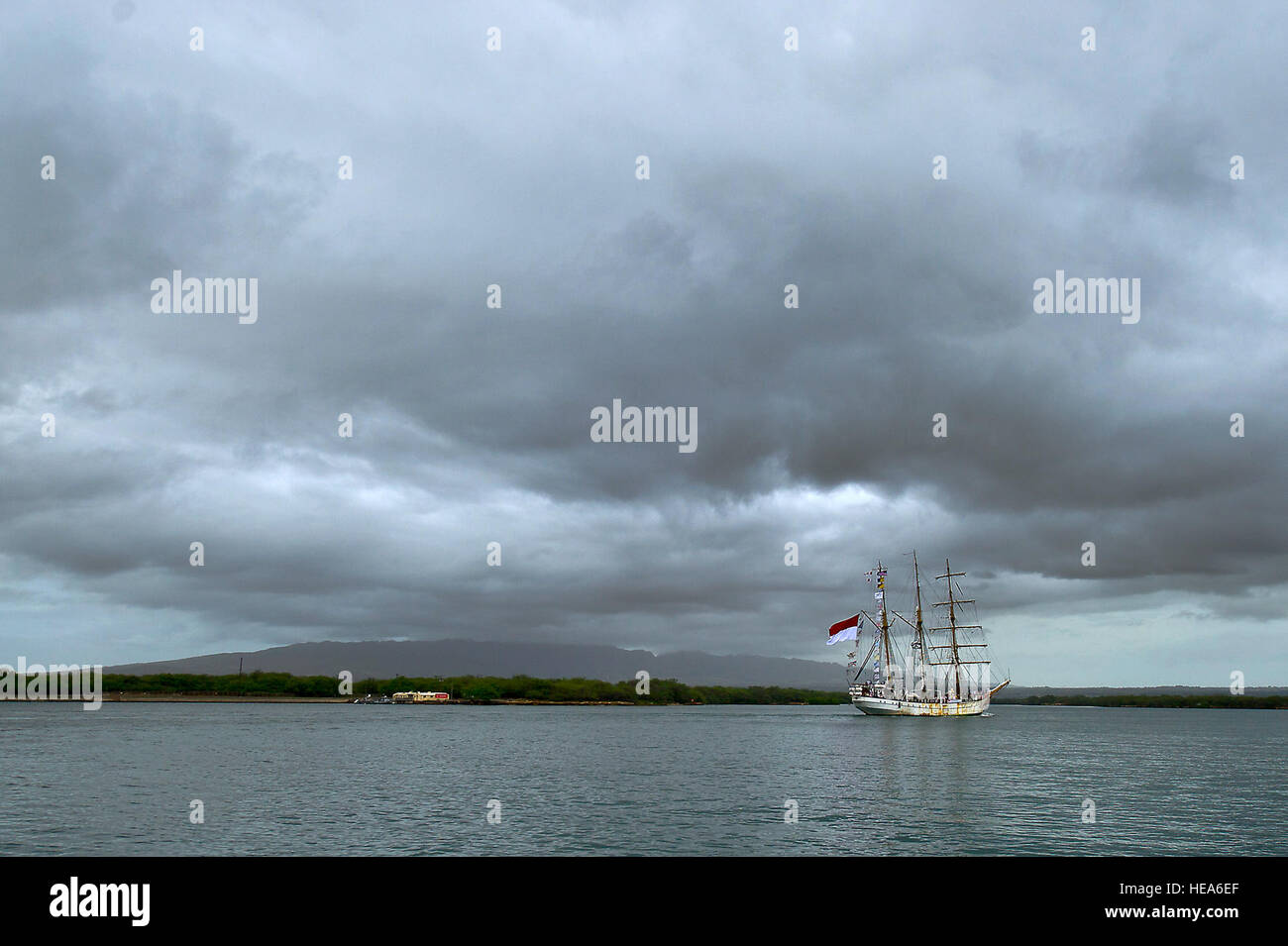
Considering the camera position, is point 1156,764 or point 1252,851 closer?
point 1252,851

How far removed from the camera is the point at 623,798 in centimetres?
6156

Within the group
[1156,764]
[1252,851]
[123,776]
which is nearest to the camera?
[1252,851]

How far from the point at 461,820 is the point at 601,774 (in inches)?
1164

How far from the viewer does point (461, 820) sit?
50.8 metres

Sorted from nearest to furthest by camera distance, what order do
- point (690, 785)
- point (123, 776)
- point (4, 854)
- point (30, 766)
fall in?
1. point (4, 854)
2. point (690, 785)
3. point (123, 776)
4. point (30, 766)

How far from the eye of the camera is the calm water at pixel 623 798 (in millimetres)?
45000

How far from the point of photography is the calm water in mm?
45000
